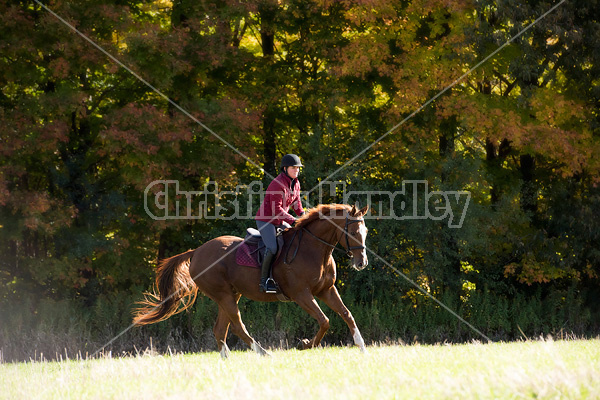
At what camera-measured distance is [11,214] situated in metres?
17.2

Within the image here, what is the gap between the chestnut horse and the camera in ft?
32.8

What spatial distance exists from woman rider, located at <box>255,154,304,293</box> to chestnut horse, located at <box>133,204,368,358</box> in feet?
0.62

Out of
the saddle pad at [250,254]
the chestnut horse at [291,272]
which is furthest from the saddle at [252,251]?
the chestnut horse at [291,272]

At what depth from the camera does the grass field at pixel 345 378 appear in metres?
5.59

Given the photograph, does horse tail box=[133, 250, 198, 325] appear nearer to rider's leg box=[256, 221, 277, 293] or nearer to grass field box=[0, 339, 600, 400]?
rider's leg box=[256, 221, 277, 293]

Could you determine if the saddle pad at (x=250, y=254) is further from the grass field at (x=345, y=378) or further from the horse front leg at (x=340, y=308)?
the grass field at (x=345, y=378)

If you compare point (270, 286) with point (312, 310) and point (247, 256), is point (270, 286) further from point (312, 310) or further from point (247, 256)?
point (312, 310)

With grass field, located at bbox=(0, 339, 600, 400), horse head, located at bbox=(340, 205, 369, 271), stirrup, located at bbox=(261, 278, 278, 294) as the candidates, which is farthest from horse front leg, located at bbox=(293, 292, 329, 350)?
grass field, located at bbox=(0, 339, 600, 400)

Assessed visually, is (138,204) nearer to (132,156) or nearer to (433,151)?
(132,156)

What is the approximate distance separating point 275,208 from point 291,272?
3.62 feet

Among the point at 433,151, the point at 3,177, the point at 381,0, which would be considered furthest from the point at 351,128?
the point at 3,177

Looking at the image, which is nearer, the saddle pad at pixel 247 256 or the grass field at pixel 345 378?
the grass field at pixel 345 378

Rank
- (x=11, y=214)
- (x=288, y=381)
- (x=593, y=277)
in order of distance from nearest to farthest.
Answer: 1. (x=288, y=381)
2. (x=11, y=214)
3. (x=593, y=277)

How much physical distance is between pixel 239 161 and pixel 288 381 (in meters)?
11.8
